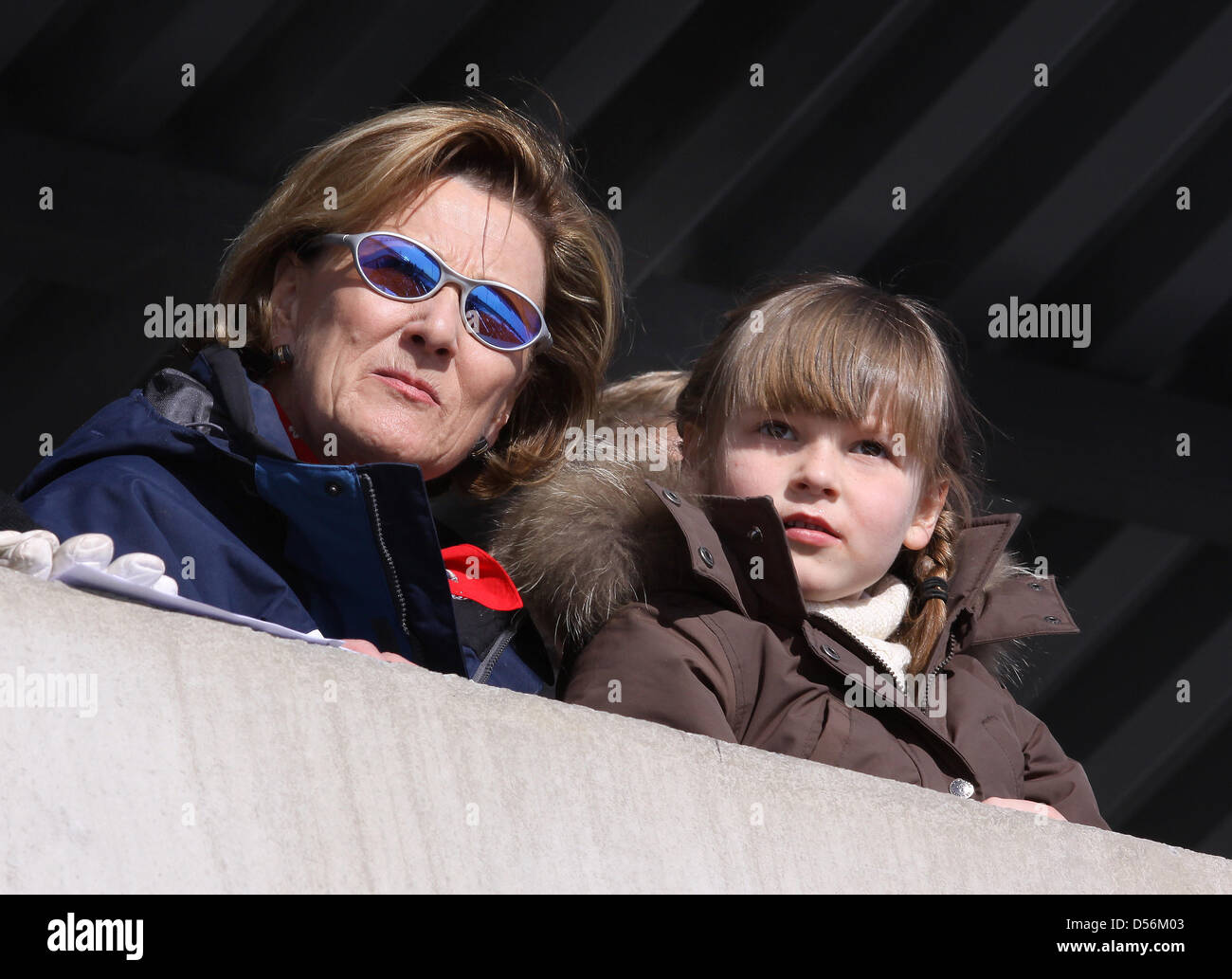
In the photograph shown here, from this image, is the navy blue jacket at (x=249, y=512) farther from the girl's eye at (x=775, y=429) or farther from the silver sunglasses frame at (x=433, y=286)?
the girl's eye at (x=775, y=429)

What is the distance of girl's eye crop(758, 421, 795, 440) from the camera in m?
1.86

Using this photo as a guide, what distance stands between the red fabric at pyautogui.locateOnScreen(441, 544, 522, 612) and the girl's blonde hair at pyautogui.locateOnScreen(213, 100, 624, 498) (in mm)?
232

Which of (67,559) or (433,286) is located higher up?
(433,286)

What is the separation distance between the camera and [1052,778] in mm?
1907

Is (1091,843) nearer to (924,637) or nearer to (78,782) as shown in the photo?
(924,637)

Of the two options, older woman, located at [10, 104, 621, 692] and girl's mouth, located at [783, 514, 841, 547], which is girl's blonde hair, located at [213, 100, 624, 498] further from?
girl's mouth, located at [783, 514, 841, 547]

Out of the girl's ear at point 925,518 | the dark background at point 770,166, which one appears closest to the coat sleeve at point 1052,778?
the girl's ear at point 925,518

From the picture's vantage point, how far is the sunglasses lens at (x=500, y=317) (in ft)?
6.15

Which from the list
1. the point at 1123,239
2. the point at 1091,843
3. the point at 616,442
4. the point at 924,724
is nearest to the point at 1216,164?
the point at 1123,239

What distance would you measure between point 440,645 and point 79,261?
211 centimetres

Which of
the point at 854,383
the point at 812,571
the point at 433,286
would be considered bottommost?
the point at 812,571

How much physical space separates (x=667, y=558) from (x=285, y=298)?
58 cm

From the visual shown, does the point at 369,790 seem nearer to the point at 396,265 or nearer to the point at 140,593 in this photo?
the point at 140,593

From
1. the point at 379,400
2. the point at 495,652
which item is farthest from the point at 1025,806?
the point at 379,400
